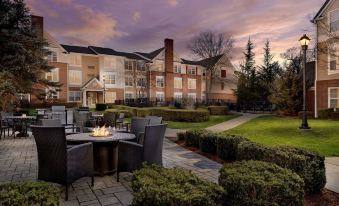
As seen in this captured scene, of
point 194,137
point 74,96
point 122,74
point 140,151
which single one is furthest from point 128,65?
point 140,151

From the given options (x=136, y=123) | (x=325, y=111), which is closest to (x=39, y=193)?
(x=136, y=123)

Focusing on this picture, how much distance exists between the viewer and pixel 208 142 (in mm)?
7266

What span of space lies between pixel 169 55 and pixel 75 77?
49.6 feet

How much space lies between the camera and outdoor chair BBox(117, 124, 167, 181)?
15.0 ft

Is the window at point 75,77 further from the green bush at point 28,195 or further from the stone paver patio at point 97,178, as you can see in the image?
the green bush at point 28,195

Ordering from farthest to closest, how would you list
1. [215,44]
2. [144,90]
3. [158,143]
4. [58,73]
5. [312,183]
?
[215,44]
[144,90]
[58,73]
[158,143]
[312,183]

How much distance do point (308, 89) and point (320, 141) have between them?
49.5ft

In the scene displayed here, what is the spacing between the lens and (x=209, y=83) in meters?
46.8

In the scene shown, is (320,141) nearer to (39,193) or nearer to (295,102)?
(39,193)

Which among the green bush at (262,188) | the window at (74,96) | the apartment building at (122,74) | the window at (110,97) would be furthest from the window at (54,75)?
the green bush at (262,188)

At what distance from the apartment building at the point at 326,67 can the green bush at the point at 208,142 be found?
14.7 m

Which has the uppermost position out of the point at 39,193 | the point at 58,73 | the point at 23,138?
the point at 58,73

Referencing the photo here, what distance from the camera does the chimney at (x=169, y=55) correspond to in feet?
134

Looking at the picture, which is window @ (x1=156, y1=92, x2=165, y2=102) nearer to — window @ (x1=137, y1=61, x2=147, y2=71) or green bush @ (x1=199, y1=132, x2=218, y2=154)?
window @ (x1=137, y1=61, x2=147, y2=71)
